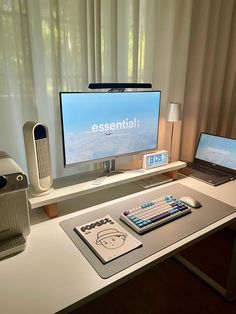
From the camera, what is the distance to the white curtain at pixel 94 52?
46.6 inches

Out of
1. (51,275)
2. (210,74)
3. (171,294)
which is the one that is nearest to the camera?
A: (51,275)

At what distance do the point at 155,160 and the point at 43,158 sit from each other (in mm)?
659

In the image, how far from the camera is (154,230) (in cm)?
96

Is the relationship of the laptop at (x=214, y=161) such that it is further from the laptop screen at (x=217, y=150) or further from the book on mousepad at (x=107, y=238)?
the book on mousepad at (x=107, y=238)

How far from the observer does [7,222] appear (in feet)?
2.71

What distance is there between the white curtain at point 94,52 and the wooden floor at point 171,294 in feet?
2.67

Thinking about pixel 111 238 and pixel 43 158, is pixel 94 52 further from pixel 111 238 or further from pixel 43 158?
pixel 111 238

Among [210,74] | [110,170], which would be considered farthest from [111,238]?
[210,74]

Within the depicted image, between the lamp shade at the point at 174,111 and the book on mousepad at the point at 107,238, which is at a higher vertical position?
the lamp shade at the point at 174,111

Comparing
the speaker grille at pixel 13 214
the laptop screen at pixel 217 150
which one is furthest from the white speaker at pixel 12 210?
the laptop screen at pixel 217 150

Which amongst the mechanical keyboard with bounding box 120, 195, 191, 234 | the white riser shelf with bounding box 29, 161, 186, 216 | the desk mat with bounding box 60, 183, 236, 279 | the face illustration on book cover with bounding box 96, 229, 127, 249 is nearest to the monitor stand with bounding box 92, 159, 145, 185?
the white riser shelf with bounding box 29, 161, 186, 216

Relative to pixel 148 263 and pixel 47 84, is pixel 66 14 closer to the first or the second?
pixel 47 84

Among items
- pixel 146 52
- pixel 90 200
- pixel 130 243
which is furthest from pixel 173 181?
pixel 146 52

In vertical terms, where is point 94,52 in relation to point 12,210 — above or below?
above
